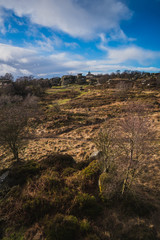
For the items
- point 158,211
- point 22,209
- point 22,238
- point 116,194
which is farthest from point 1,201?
point 158,211

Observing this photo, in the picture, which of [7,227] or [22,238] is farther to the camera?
[7,227]

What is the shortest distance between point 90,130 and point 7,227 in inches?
634

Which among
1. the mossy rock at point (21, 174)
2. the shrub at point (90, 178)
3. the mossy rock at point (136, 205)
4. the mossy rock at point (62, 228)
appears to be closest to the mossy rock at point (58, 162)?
the mossy rock at point (21, 174)

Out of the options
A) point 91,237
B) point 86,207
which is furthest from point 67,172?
point 91,237

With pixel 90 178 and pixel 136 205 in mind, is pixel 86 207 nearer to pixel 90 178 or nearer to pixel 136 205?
pixel 90 178

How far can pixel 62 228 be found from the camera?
17.9ft

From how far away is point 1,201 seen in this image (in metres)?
6.95

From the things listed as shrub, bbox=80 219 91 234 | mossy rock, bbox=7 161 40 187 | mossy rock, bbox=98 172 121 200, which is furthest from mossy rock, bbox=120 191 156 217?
mossy rock, bbox=7 161 40 187

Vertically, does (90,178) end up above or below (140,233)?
above

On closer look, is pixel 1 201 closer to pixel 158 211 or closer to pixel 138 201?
pixel 138 201

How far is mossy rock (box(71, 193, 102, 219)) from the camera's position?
639 centimetres

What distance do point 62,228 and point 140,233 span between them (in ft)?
12.0

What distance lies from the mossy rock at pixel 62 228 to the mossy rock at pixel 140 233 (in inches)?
88.9

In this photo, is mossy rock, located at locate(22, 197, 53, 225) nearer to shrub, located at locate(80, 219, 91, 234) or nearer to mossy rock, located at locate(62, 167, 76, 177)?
shrub, located at locate(80, 219, 91, 234)
